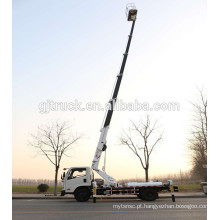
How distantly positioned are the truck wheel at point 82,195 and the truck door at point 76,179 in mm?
344

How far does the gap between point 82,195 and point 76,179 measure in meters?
0.99

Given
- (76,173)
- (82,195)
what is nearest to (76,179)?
(76,173)

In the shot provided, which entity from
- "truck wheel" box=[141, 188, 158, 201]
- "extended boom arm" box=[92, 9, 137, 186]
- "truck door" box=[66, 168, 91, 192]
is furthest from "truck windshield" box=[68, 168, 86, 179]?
"truck wheel" box=[141, 188, 158, 201]

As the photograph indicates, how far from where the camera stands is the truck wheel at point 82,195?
1499 centimetres

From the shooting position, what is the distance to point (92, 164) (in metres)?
16.4

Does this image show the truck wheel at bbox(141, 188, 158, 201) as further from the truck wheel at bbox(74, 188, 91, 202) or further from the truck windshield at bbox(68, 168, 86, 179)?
the truck windshield at bbox(68, 168, 86, 179)

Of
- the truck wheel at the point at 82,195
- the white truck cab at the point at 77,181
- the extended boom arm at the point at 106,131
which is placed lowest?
the truck wheel at the point at 82,195

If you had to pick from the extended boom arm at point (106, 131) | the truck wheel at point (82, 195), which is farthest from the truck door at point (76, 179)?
the extended boom arm at point (106, 131)

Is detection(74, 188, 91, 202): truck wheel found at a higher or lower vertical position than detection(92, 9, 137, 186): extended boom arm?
lower

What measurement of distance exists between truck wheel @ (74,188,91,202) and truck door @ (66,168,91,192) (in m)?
0.34

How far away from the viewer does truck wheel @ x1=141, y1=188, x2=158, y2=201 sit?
14836 millimetres

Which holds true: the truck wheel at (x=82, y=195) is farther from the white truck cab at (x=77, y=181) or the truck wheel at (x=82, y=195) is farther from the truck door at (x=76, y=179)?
the truck door at (x=76, y=179)

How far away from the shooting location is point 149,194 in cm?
1489

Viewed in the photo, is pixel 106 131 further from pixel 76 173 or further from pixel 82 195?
pixel 82 195
